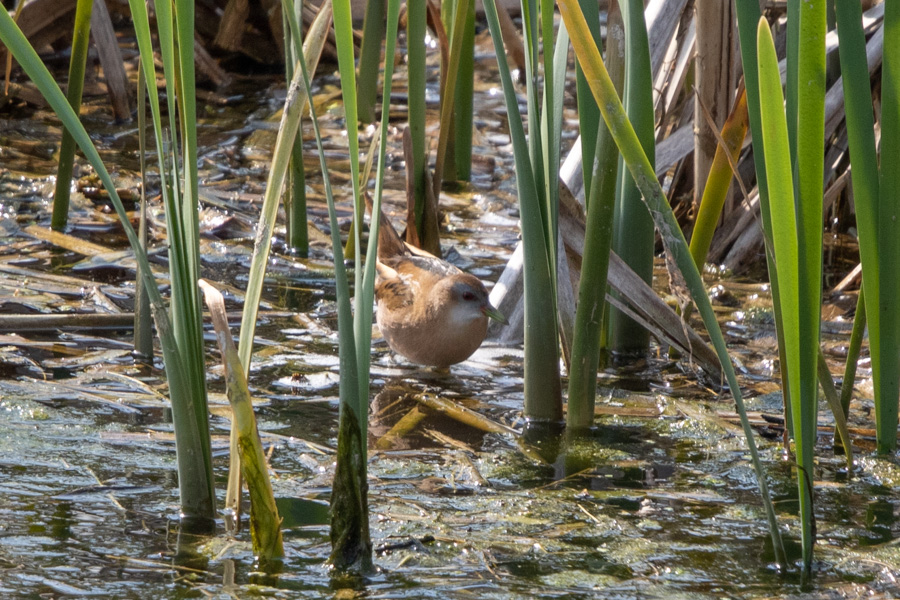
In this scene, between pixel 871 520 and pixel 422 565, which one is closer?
pixel 422 565

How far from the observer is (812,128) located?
6.22 feet

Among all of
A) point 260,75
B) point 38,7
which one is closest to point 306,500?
point 38,7

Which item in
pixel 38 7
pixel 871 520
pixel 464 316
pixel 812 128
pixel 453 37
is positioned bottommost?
pixel 871 520

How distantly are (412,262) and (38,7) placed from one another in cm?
338

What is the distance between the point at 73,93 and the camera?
3.77 meters

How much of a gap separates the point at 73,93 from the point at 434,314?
5.04 ft

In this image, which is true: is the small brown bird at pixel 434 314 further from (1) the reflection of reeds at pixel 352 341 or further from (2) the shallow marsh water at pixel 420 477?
(1) the reflection of reeds at pixel 352 341

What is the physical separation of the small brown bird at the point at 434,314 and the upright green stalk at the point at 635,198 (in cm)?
50

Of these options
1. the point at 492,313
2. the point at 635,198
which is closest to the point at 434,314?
the point at 492,313

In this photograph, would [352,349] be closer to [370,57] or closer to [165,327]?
[165,327]

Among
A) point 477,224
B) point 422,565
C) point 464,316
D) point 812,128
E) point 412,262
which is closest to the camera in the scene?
point 812,128

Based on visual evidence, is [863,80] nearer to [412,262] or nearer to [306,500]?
[306,500]

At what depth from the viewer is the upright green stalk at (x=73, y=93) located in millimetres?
3535

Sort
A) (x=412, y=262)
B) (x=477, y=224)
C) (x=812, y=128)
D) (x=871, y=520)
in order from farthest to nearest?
(x=477, y=224)
(x=412, y=262)
(x=871, y=520)
(x=812, y=128)
